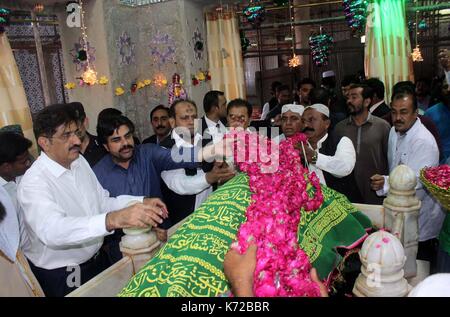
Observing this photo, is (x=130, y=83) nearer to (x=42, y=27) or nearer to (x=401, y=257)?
(x=42, y=27)

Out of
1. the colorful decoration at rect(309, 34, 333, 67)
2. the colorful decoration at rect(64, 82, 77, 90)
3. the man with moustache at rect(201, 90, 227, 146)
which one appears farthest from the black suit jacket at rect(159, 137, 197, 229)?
the colorful decoration at rect(309, 34, 333, 67)

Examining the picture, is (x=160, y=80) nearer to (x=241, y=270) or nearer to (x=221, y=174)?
(x=221, y=174)

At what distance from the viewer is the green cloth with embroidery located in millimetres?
1612

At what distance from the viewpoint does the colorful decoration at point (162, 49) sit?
6.85 meters

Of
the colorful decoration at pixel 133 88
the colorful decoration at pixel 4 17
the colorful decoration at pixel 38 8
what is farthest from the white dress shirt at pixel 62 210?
the colorful decoration at pixel 38 8

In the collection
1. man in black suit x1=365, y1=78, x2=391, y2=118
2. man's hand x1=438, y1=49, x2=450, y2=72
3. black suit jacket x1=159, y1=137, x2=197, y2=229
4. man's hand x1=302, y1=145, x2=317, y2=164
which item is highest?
man's hand x1=438, y1=49, x2=450, y2=72

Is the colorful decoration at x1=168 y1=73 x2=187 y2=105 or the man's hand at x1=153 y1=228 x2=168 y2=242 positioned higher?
the colorful decoration at x1=168 y1=73 x2=187 y2=105

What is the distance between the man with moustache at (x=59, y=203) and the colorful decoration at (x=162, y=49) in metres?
4.64

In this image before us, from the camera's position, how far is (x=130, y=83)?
671 centimetres

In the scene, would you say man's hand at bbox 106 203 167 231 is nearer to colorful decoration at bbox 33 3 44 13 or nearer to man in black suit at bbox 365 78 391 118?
man in black suit at bbox 365 78 391 118

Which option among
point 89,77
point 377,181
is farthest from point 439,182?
point 89,77

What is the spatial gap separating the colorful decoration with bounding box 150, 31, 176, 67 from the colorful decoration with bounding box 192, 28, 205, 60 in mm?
439

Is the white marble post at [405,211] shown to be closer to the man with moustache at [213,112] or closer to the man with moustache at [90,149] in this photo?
the man with moustache at [90,149]
